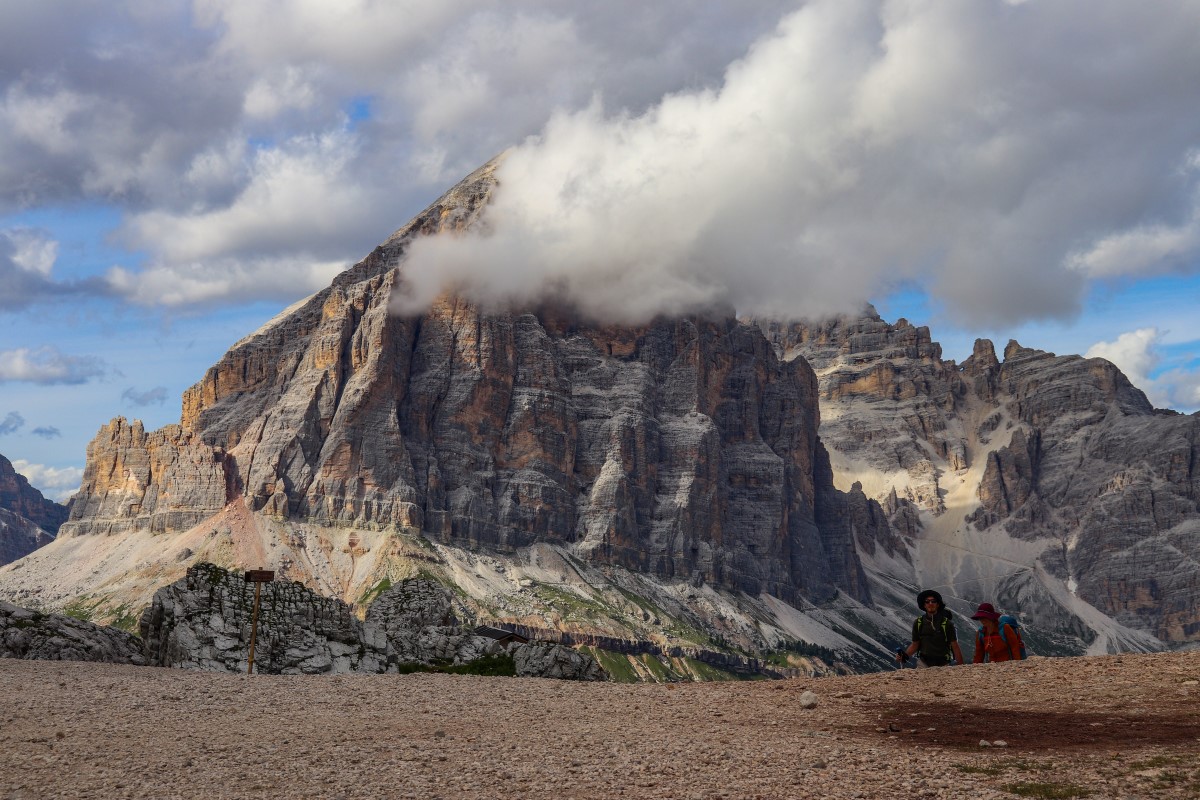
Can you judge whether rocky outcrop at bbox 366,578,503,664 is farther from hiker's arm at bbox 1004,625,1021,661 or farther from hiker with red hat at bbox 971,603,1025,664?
hiker's arm at bbox 1004,625,1021,661

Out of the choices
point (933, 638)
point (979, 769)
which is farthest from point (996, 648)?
point (979, 769)

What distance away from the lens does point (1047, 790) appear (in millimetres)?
26250

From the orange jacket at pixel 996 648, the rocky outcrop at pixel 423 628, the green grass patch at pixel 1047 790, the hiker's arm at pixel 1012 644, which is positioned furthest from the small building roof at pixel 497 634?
the green grass patch at pixel 1047 790

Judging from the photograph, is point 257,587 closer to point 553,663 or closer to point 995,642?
point 553,663

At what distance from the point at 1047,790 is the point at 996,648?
18892mm

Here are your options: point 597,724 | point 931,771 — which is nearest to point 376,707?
point 597,724

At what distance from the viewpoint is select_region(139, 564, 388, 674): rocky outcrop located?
2098 inches

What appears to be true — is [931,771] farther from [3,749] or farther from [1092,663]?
[3,749]

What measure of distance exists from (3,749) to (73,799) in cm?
556

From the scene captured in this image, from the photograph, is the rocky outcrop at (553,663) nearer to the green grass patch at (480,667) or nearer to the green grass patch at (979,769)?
the green grass patch at (480,667)

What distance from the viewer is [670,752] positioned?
31.0 meters

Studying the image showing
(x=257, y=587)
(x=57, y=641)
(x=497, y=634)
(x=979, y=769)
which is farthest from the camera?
(x=497, y=634)

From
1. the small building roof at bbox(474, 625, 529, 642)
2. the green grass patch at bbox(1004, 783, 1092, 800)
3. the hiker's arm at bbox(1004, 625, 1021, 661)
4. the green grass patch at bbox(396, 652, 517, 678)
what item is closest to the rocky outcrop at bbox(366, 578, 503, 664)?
the green grass patch at bbox(396, 652, 517, 678)

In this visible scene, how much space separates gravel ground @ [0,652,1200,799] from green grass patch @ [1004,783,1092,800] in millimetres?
62
